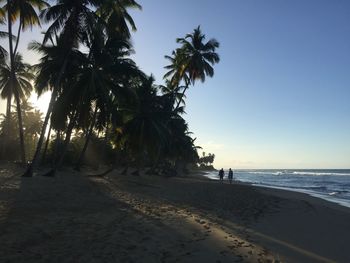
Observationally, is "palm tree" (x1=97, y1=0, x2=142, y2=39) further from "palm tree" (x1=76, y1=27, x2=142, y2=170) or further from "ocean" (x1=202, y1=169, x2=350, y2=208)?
"ocean" (x1=202, y1=169, x2=350, y2=208)

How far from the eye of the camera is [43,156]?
3412cm

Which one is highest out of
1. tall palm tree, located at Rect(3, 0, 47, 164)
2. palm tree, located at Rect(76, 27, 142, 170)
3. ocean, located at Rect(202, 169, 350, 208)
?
tall palm tree, located at Rect(3, 0, 47, 164)

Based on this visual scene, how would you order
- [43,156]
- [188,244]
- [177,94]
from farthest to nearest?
[177,94] < [43,156] < [188,244]

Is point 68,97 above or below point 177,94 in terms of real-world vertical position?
below

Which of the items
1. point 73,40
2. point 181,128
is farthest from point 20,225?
point 181,128

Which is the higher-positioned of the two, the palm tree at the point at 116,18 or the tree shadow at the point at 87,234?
the palm tree at the point at 116,18

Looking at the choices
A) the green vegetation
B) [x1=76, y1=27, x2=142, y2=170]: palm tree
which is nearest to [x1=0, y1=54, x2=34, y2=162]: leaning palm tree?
the green vegetation

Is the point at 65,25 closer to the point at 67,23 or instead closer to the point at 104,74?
the point at 67,23

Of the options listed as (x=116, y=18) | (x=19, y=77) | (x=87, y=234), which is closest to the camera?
(x=87, y=234)

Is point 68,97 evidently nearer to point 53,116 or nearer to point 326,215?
point 53,116

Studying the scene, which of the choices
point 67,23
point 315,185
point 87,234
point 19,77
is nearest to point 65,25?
point 67,23

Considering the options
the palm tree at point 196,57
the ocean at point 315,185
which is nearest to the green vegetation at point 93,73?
the palm tree at point 196,57

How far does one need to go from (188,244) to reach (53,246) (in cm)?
285

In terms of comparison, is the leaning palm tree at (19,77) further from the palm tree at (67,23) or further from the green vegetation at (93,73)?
the palm tree at (67,23)
